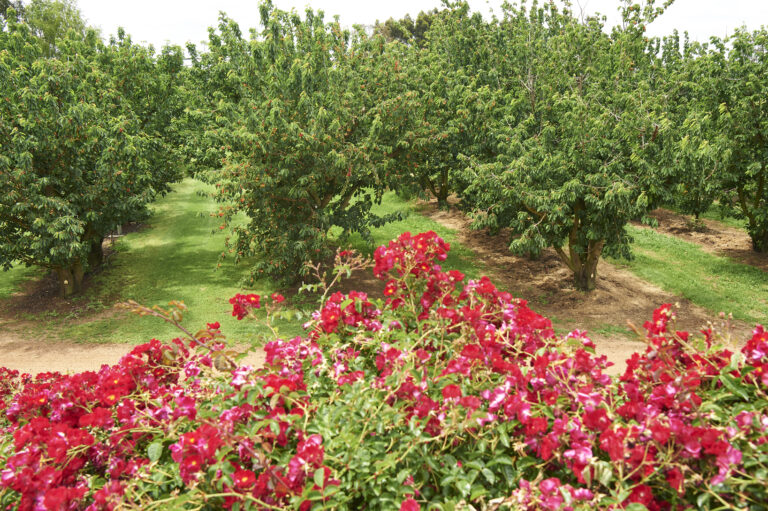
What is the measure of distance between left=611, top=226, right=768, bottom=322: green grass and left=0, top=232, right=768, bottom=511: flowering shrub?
13.4 meters

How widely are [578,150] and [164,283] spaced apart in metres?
12.8

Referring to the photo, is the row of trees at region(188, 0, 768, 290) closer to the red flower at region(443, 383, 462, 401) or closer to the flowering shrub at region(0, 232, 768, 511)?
the flowering shrub at region(0, 232, 768, 511)

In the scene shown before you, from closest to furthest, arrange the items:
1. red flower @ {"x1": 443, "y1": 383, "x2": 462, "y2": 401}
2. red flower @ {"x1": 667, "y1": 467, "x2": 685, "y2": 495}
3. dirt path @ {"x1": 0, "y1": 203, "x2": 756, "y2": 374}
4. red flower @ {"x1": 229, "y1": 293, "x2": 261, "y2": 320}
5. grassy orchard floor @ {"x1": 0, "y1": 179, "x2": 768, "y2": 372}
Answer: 1. red flower @ {"x1": 667, "y1": 467, "x2": 685, "y2": 495}
2. red flower @ {"x1": 443, "y1": 383, "x2": 462, "y2": 401}
3. red flower @ {"x1": 229, "y1": 293, "x2": 261, "y2": 320}
4. dirt path @ {"x1": 0, "y1": 203, "x2": 756, "y2": 374}
5. grassy orchard floor @ {"x1": 0, "y1": 179, "x2": 768, "y2": 372}

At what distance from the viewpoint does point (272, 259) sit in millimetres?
13023

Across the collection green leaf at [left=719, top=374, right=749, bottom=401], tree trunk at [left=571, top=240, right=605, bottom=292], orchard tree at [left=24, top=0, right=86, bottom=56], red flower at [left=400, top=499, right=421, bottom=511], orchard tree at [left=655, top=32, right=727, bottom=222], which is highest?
orchard tree at [left=24, top=0, right=86, bottom=56]

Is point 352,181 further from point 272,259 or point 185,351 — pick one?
point 185,351

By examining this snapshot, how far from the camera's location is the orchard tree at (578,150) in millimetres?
11281

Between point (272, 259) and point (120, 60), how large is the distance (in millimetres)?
10574

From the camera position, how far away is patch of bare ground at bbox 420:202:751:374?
11773mm

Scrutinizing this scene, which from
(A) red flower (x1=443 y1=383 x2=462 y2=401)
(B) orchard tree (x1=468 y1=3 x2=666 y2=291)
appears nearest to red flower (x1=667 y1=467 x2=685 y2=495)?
(A) red flower (x1=443 y1=383 x2=462 y2=401)

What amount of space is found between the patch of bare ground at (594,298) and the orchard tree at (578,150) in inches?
32.0

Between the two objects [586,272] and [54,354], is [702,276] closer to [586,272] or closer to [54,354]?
[586,272]

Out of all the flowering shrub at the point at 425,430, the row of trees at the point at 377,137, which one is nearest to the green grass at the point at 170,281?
the row of trees at the point at 377,137

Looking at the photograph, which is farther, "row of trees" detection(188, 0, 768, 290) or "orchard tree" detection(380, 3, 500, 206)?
"orchard tree" detection(380, 3, 500, 206)
